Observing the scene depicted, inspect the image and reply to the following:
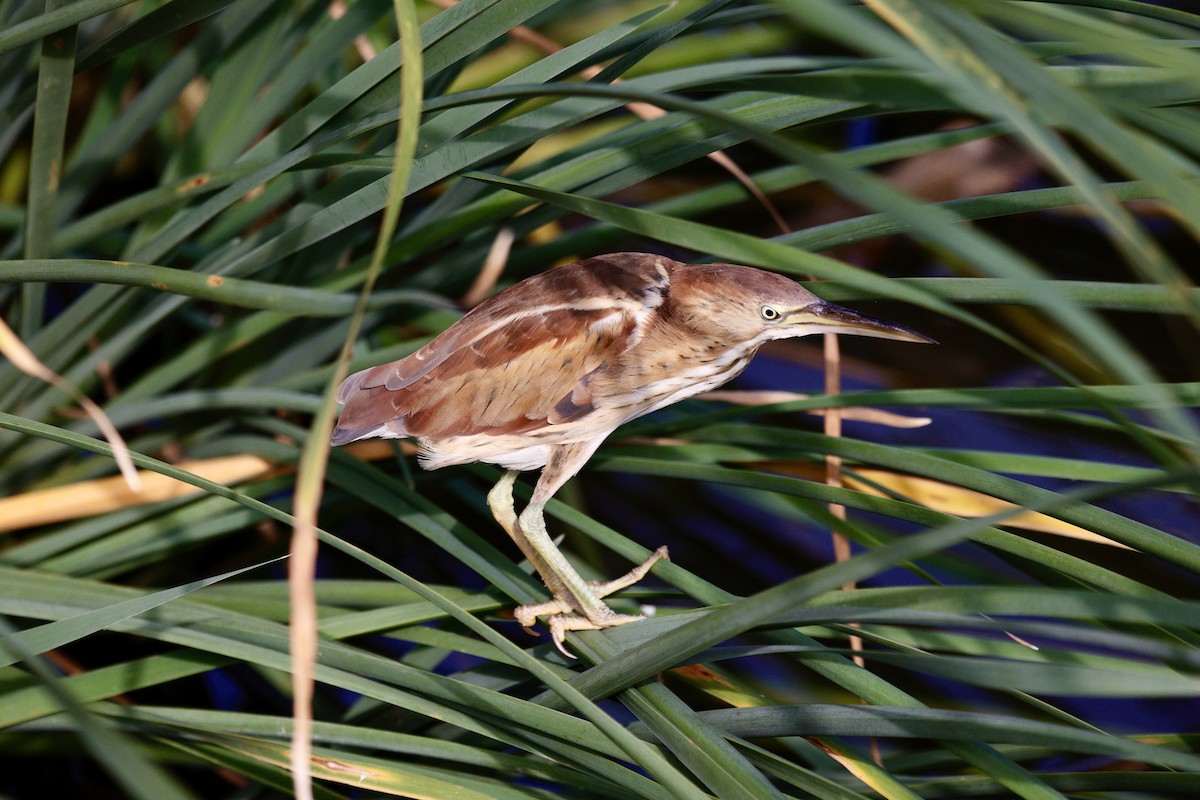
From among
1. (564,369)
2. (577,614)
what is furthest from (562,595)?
A: (564,369)

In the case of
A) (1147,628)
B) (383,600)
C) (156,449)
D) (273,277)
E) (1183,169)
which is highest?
(273,277)

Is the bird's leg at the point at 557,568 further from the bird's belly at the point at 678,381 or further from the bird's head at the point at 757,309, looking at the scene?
the bird's head at the point at 757,309

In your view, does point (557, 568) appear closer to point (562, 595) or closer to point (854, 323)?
point (562, 595)

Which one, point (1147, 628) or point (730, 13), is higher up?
point (730, 13)

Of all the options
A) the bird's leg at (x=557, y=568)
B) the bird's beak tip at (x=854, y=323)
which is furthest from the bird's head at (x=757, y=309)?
the bird's leg at (x=557, y=568)

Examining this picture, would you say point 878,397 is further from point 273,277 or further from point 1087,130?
point 273,277

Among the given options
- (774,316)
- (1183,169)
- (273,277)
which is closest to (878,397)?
(774,316)
